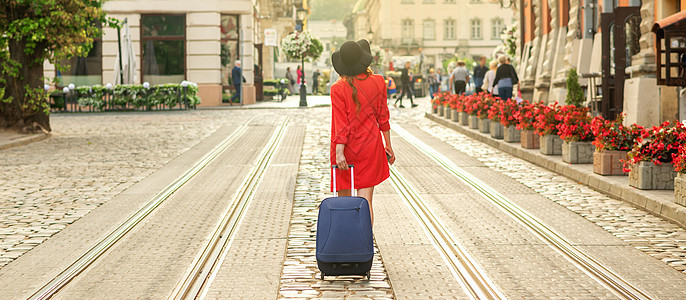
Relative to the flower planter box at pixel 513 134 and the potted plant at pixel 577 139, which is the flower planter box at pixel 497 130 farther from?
the potted plant at pixel 577 139

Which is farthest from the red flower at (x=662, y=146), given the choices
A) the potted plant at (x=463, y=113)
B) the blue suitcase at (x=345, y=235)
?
Result: the potted plant at (x=463, y=113)

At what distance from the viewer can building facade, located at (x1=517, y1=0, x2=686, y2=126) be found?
17.4 metres

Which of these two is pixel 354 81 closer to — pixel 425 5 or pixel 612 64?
pixel 612 64

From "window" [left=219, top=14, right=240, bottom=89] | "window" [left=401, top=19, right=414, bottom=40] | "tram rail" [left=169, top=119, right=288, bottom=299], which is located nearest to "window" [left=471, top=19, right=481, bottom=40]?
"window" [left=401, top=19, right=414, bottom=40]

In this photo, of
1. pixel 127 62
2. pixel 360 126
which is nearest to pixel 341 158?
pixel 360 126

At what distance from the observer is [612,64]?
2109 cm

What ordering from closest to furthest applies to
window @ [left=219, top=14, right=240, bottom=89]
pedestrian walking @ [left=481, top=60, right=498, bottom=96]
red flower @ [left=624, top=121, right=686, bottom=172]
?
→ 1. red flower @ [left=624, top=121, right=686, bottom=172]
2. pedestrian walking @ [left=481, top=60, right=498, bottom=96]
3. window @ [left=219, top=14, right=240, bottom=89]

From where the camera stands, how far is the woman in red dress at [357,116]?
6.38 metres

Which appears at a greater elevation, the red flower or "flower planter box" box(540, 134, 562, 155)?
the red flower

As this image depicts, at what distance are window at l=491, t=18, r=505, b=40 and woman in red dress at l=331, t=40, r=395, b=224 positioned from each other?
8750cm

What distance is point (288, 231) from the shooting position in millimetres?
7949

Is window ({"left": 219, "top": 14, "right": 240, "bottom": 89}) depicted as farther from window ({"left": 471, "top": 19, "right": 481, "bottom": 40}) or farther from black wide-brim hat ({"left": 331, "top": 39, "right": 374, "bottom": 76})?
window ({"left": 471, "top": 19, "right": 481, "bottom": 40})

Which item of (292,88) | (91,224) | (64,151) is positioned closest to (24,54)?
(64,151)

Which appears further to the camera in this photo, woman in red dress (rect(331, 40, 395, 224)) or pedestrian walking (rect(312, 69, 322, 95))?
pedestrian walking (rect(312, 69, 322, 95))
